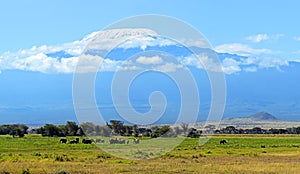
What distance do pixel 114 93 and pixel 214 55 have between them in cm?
624

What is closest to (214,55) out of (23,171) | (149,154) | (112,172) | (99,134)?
(112,172)

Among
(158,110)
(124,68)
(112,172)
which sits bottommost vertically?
(112,172)

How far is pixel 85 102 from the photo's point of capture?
3030 cm

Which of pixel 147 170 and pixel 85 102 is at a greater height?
pixel 85 102

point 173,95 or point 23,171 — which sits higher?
point 173,95

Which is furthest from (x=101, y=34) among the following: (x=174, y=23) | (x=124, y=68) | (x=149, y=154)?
(x=149, y=154)

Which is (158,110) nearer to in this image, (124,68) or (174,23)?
(124,68)

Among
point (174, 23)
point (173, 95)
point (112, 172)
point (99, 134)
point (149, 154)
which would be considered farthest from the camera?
point (99, 134)

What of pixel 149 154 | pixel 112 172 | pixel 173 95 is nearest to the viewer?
pixel 112 172

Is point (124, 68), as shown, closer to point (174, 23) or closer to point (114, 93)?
point (114, 93)

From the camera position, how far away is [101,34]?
1212 inches

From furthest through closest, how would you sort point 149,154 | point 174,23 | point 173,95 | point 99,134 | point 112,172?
point 99,134 → point 149,154 → point 173,95 → point 112,172 → point 174,23

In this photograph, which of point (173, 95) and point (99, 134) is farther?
point (99, 134)

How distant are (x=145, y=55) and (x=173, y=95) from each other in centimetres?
599
